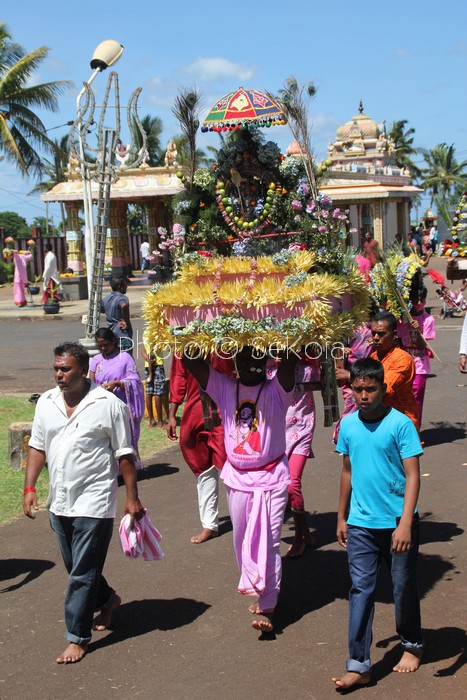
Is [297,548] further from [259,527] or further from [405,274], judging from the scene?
[405,274]

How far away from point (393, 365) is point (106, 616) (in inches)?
100

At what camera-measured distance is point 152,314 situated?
5770 millimetres

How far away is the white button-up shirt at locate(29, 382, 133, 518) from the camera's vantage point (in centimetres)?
527

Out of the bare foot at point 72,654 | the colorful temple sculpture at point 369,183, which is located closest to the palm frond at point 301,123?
the bare foot at point 72,654

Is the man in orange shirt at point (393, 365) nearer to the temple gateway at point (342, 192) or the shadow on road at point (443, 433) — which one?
the shadow on road at point (443, 433)

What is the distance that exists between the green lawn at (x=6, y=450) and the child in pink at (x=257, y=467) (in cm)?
321

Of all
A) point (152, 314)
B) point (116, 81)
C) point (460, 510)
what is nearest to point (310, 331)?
point (152, 314)

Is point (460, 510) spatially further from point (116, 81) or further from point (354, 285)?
point (116, 81)

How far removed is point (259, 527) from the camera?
5.48m

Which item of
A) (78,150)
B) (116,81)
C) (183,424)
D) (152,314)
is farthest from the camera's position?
(78,150)

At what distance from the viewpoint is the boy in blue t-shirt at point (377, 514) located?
15.3 feet

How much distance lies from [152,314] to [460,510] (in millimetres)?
3339

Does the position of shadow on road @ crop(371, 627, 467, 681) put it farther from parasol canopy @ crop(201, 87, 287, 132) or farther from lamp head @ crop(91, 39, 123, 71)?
lamp head @ crop(91, 39, 123, 71)

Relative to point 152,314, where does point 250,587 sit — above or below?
below
